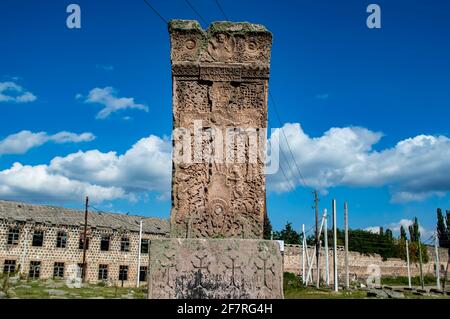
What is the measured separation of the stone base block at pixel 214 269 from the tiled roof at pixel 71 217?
2735 cm

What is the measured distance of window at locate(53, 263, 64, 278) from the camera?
3041 centimetres

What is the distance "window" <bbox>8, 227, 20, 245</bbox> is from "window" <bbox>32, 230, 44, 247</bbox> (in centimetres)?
109

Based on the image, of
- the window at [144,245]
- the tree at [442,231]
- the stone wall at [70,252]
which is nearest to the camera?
the stone wall at [70,252]

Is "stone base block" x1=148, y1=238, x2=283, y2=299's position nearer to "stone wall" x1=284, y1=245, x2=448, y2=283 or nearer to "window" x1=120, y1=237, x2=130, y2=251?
"window" x1=120, y1=237, x2=130, y2=251

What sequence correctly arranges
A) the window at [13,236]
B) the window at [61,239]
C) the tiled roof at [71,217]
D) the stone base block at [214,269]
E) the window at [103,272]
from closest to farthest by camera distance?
1. the stone base block at [214,269]
2. the window at [13,236]
3. the tiled roof at [71,217]
4. the window at [61,239]
5. the window at [103,272]

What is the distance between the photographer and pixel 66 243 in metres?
30.9

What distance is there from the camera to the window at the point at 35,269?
29250 mm

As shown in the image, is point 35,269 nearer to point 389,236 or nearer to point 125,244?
point 125,244

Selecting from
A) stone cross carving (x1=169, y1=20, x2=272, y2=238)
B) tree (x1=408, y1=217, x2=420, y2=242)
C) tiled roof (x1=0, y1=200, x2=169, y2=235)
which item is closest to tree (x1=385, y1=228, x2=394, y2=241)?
tree (x1=408, y1=217, x2=420, y2=242)

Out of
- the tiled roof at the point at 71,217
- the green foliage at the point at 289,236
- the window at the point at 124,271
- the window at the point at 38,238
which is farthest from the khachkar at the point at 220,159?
the green foliage at the point at 289,236

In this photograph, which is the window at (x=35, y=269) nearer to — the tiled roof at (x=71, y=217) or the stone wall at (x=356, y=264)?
the tiled roof at (x=71, y=217)

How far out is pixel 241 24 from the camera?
5613mm
